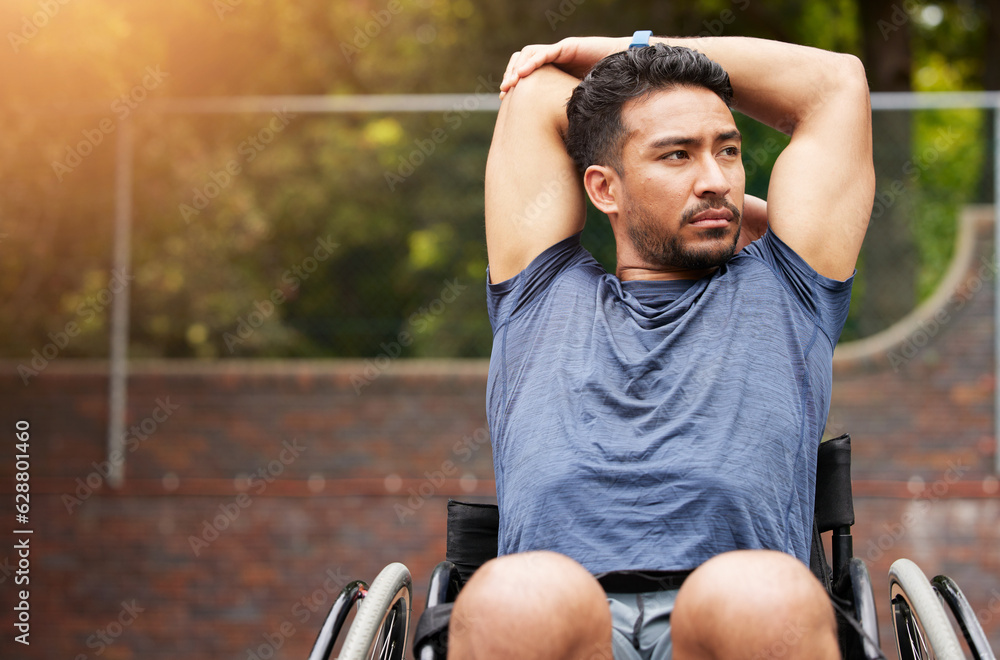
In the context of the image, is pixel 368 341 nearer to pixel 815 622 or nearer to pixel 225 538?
pixel 225 538

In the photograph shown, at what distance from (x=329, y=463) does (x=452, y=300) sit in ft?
3.52

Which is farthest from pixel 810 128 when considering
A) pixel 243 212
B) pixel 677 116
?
pixel 243 212

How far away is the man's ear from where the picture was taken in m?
1.92

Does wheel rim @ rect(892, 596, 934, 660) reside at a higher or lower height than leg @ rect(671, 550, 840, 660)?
lower

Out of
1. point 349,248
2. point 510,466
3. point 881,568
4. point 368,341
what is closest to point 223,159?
point 349,248

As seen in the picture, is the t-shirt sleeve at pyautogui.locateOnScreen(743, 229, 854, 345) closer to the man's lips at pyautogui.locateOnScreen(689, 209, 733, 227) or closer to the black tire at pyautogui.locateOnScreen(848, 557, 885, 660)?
the man's lips at pyautogui.locateOnScreen(689, 209, 733, 227)

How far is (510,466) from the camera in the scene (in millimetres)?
1680

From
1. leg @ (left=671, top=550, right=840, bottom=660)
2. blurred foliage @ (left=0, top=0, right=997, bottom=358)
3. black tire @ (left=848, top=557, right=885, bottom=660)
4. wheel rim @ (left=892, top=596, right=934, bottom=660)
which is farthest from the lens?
blurred foliage @ (left=0, top=0, right=997, bottom=358)

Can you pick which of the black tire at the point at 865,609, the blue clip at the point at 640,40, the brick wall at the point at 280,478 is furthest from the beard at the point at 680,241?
the brick wall at the point at 280,478

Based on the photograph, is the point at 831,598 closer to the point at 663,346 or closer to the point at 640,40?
the point at 663,346

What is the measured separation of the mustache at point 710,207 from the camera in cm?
180

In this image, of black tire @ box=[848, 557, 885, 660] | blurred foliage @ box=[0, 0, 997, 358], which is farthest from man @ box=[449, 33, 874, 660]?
blurred foliage @ box=[0, 0, 997, 358]

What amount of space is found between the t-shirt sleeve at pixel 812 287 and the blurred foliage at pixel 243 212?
310cm

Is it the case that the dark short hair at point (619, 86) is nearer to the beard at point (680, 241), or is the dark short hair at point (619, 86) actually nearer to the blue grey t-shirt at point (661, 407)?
the beard at point (680, 241)
